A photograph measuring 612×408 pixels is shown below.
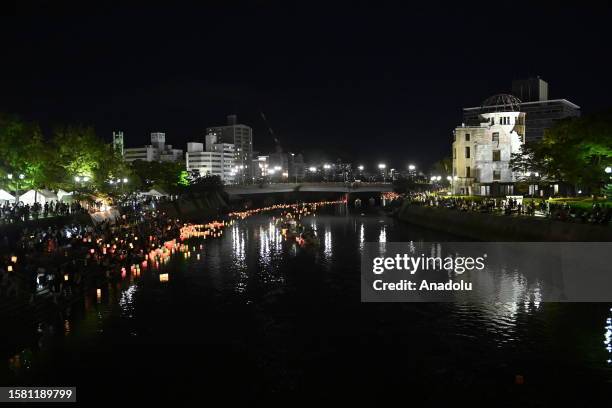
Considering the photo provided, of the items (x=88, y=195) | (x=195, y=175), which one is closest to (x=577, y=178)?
(x=88, y=195)

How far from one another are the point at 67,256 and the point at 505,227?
39.7 metres

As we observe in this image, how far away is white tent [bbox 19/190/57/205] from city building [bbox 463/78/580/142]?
5249 inches

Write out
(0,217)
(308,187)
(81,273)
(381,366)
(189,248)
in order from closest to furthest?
(381,366), (81,273), (0,217), (189,248), (308,187)

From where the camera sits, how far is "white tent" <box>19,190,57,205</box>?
53.8 meters

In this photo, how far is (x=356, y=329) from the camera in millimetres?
29156

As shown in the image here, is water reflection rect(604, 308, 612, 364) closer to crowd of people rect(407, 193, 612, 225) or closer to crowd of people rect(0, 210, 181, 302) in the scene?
crowd of people rect(407, 193, 612, 225)

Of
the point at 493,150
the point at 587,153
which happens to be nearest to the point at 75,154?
the point at 587,153

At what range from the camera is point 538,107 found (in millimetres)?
173375

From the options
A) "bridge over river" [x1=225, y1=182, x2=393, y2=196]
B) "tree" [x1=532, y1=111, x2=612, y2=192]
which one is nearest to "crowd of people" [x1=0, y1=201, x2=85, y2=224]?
"tree" [x1=532, y1=111, x2=612, y2=192]

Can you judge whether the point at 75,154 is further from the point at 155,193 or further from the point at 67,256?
the point at 67,256

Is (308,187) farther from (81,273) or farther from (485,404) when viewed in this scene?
(485,404)

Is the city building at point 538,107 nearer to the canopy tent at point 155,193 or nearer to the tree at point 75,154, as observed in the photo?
the canopy tent at point 155,193

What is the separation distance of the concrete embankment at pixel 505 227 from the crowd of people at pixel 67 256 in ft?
111

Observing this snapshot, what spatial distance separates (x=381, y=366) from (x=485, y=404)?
490cm
